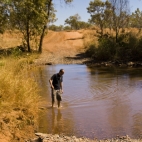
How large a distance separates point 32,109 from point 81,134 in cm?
188

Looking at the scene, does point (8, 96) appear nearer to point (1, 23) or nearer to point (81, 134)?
point (81, 134)

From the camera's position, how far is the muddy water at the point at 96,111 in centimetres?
900

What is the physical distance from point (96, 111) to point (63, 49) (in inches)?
1028

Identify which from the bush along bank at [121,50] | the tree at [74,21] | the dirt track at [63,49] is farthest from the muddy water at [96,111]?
the tree at [74,21]

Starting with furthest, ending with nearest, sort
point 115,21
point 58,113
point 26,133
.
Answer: point 115,21, point 58,113, point 26,133

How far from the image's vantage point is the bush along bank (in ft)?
93.0

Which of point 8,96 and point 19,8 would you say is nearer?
point 8,96

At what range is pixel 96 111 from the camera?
11133 mm

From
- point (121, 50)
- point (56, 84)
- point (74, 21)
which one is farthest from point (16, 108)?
point (74, 21)

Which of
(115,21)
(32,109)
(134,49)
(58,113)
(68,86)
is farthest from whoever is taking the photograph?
(115,21)

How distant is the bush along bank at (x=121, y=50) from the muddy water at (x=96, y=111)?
10604 mm

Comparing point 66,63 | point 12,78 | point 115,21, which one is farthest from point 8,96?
point 115,21

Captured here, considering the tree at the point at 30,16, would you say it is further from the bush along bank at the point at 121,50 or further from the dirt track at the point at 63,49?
the bush along bank at the point at 121,50

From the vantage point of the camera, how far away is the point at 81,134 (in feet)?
28.4
